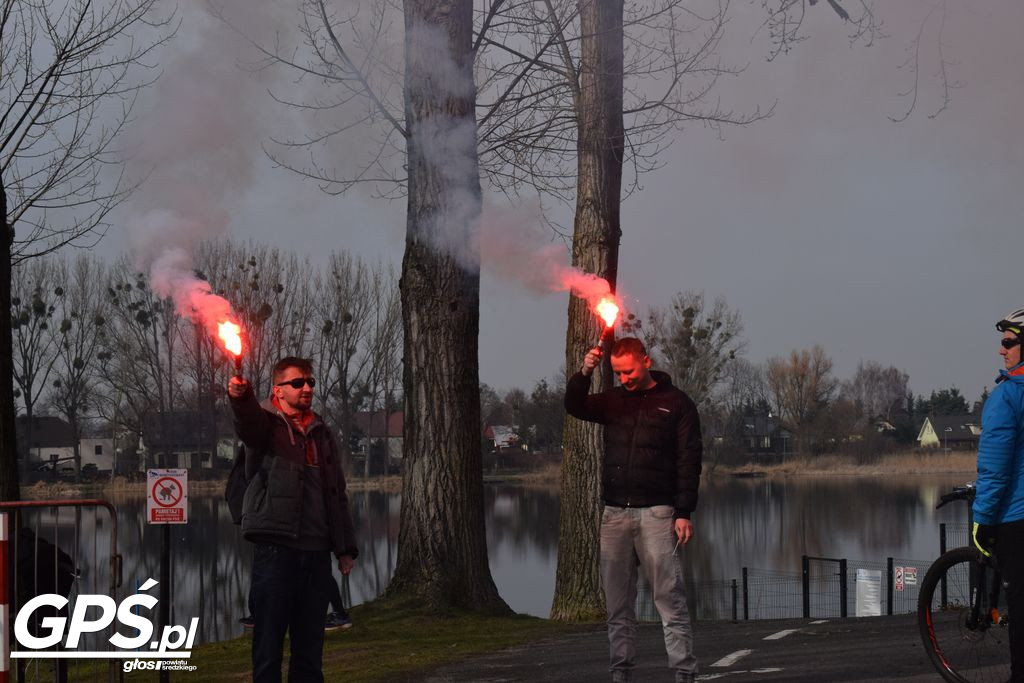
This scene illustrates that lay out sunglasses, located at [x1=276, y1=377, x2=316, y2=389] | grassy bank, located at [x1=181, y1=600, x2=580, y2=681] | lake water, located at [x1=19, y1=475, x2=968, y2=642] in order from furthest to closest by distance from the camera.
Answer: lake water, located at [x1=19, y1=475, x2=968, y2=642] → grassy bank, located at [x1=181, y1=600, x2=580, y2=681] → sunglasses, located at [x1=276, y1=377, x2=316, y2=389]

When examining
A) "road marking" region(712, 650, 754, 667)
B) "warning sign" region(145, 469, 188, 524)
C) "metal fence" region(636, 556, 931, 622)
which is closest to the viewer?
"road marking" region(712, 650, 754, 667)

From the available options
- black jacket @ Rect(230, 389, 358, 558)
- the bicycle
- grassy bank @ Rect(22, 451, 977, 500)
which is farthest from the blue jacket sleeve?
grassy bank @ Rect(22, 451, 977, 500)

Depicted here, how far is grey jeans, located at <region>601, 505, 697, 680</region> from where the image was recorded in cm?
712

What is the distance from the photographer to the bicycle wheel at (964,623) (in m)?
7.33

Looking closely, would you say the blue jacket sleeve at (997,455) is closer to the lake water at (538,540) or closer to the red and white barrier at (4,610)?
the red and white barrier at (4,610)

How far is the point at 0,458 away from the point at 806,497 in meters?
67.1

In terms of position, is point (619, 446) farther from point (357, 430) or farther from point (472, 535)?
point (357, 430)

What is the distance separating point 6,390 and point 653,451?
25.7 feet

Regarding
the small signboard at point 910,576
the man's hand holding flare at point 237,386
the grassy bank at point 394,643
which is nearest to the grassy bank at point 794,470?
the small signboard at point 910,576

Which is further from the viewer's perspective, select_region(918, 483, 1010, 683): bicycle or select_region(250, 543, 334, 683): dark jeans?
select_region(918, 483, 1010, 683): bicycle

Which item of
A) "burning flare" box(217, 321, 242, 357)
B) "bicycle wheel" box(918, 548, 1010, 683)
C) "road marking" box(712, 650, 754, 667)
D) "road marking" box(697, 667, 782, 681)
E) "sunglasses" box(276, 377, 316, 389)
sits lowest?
"road marking" box(712, 650, 754, 667)

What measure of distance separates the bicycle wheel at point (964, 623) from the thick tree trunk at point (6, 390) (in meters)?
8.95

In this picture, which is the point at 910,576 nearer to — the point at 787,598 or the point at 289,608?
the point at 787,598

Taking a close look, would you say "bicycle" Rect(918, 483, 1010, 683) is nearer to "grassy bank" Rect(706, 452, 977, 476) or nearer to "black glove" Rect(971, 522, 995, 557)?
"black glove" Rect(971, 522, 995, 557)
